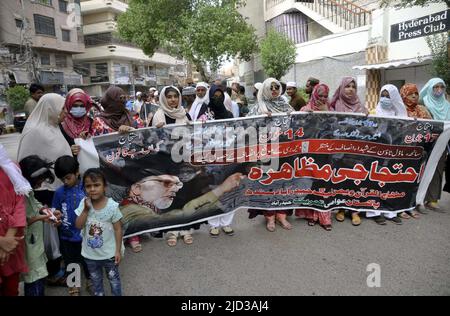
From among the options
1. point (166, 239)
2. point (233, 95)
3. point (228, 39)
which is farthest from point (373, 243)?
point (228, 39)

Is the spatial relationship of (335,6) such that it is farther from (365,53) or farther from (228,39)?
(228,39)

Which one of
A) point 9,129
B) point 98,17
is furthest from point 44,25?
point 9,129

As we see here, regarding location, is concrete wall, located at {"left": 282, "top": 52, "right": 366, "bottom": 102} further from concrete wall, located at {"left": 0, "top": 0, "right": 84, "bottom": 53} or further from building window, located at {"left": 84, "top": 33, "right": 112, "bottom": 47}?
building window, located at {"left": 84, "top": 33, "right": 112, "bottom": 47}

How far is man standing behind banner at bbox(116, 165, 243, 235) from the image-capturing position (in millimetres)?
3432

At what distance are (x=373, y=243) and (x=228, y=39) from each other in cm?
1764

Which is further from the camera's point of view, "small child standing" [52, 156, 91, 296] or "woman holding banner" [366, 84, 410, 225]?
"woman holding banner" [366, 84, 410, 225]

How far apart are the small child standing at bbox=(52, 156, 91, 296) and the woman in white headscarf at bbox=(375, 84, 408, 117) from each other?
11.4ft

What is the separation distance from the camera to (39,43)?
28203 millimetres

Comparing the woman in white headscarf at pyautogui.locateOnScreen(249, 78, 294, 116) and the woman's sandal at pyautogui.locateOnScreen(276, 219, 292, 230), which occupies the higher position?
the woman in white headscarf at pyautogui.locateOnScreen(249, 78, 294, 116)

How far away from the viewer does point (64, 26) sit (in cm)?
3136

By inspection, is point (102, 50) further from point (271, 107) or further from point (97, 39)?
point (271, 107)

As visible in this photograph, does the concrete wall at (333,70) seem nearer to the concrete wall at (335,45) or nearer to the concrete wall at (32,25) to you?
the concrete wall at (335,45)

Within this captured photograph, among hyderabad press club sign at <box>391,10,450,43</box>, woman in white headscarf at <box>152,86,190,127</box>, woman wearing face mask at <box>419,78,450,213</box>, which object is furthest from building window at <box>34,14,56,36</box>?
woman wearing face mask at <box>419,78,450,213</box>

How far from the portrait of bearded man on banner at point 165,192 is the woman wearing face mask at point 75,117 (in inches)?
16.2
